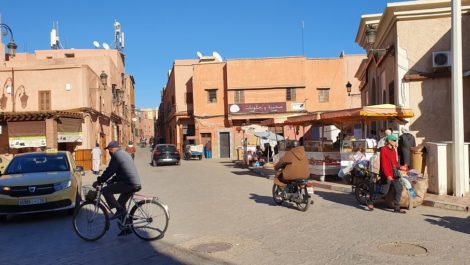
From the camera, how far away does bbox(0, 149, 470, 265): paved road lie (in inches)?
251

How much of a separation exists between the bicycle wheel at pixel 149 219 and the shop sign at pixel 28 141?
67.3 feet

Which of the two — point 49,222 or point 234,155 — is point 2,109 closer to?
point 234,155

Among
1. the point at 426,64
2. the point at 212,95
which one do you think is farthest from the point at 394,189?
the point at 212,95

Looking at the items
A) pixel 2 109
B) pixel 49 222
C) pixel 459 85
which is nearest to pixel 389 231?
pixel 459 85

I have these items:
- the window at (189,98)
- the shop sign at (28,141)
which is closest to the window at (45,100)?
the shop sign at (28,141)

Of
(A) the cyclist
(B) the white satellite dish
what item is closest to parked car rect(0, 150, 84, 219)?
(A) the cyclist

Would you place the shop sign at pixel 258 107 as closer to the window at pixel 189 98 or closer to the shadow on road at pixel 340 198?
the window at pixel 189 98

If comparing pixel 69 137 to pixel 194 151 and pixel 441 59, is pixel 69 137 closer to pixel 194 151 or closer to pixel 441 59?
pixel 194 151

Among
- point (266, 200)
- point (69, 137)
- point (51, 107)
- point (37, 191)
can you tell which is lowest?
point (266, 200)

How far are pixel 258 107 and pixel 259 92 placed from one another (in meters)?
1.36

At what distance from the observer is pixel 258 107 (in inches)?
1631

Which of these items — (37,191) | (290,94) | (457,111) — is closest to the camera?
(37,191)

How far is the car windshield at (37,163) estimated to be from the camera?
11.2 m

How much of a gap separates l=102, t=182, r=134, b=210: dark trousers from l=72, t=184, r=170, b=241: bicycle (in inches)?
4.2
